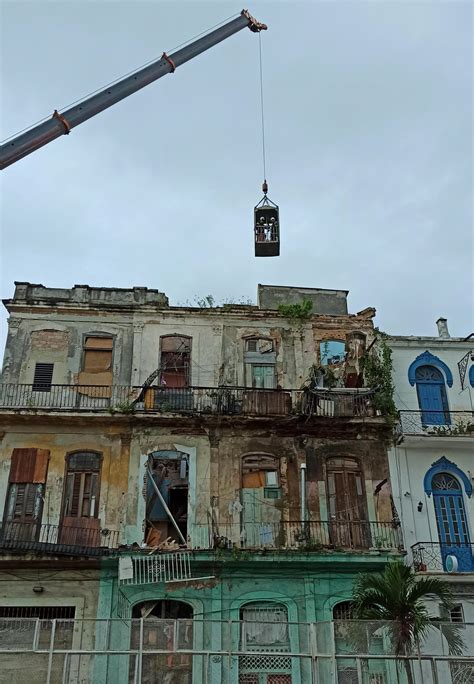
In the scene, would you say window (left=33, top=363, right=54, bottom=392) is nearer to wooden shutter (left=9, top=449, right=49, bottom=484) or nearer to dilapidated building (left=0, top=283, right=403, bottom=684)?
dilapidated building (left=0, top=283, right=403, bottom=684)

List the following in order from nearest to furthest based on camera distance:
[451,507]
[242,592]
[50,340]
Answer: [242,592]
[451,507]
[50,340]

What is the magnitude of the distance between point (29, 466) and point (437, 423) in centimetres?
1260

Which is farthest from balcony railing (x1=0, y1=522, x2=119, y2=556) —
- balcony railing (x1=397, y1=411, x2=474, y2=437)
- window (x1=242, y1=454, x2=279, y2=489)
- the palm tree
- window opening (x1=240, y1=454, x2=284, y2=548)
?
balcony railing (x1=397, y1=411, x2=474, y2=437)

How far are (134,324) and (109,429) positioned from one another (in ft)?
12.5

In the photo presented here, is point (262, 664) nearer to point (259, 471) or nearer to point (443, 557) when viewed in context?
point (259, 471)

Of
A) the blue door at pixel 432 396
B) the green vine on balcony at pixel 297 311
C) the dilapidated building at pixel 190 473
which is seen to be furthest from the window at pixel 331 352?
the blue door at pixel 432 396

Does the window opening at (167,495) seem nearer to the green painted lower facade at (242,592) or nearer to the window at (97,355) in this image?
the green painted lower facade at (242,592)

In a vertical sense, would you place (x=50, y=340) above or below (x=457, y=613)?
above

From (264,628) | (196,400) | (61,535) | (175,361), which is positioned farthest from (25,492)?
(264,628)

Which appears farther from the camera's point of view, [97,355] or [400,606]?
[97,355]

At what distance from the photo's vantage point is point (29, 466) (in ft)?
70.7

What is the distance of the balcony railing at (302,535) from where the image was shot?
21000mm

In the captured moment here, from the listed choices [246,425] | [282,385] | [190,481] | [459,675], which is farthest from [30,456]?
[459,675]

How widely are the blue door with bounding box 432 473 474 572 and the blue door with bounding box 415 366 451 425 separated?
1.80 metres
